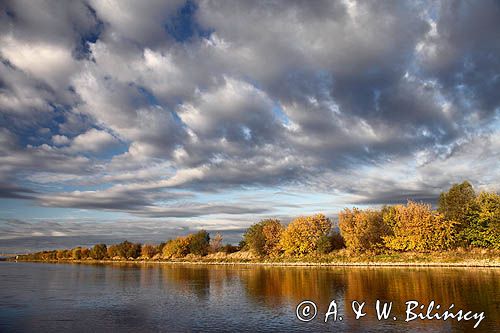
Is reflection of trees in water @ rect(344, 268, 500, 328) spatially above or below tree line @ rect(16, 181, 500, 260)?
below

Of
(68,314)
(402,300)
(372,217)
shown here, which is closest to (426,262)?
(372,217)

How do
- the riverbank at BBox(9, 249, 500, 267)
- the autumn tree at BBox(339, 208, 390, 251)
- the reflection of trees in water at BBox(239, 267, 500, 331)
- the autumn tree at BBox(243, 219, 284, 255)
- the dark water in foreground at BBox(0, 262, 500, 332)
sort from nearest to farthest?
the dark water in foreground at BBox(0, 262, 500, 332)
the reflection of trees in water at BBox(239, 267, 500, 331)
the riverbank at BBox(9, 249, 500, 267)
the autumn tree at BBox(339, 208, 390, 251)
the autumn tree at BBox(243, 219, 284, 255)

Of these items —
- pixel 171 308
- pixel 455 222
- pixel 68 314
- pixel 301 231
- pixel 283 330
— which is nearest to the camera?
pixel 283 330

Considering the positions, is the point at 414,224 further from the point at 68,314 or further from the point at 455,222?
the point at 68,314

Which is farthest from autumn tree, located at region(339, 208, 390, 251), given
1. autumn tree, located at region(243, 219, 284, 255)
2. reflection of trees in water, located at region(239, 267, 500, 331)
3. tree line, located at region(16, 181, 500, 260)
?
reflection of trees in water, located at region(239, 267, 500, 331)

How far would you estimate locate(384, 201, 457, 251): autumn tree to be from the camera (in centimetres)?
11794

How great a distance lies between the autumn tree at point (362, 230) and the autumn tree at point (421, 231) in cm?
915

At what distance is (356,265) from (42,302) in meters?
91.2

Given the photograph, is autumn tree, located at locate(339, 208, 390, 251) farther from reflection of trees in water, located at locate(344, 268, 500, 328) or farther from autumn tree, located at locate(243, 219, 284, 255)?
reflection of trees in water, located at locate(344, 268, 500, 328)

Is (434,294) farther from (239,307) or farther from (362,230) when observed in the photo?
(362,230)

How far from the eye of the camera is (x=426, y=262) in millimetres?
107875

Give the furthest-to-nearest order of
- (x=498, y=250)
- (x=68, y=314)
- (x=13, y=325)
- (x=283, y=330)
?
(x=498, y=250), (x=68, y=314), (x=13, y=325), (x=283, y=330)

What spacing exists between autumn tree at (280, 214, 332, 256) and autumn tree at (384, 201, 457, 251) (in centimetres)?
3078

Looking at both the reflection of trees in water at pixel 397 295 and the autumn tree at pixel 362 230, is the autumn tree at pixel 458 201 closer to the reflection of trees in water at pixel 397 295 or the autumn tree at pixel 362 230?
the autumn tree at pixel 362 230
